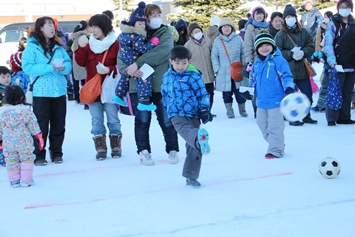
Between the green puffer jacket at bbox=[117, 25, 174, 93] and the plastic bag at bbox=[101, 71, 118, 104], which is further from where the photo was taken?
the plastic bag at bbox=[101, 71, 118, 104]

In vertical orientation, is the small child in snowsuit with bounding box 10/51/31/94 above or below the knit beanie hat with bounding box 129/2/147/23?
below

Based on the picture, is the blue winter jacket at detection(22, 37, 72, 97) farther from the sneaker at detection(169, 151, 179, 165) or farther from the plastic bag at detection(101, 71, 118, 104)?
the sneaker at detection(169, 151, 179, 165)

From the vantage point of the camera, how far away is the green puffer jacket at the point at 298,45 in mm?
8961

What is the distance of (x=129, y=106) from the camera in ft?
22.7

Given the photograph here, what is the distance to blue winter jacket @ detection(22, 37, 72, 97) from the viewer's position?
6891 mm

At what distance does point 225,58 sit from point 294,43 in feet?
5.36

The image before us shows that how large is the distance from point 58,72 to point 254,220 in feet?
12.1

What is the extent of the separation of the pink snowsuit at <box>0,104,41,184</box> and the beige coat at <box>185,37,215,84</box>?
194 inches

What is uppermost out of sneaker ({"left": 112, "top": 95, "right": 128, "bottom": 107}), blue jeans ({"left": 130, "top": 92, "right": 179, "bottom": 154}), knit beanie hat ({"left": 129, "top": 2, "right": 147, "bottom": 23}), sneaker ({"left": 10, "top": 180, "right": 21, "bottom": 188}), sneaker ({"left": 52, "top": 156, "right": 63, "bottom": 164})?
knit beanie hat ({"left": 129, "top": 2, "right": 147, "bottom": 23})

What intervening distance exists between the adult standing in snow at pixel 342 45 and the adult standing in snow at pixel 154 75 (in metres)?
3.22

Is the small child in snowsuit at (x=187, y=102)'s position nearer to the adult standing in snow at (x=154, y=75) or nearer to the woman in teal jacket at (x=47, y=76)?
the adult standing in snow at (x=154, y=75)

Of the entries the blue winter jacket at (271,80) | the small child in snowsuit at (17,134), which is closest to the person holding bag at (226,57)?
the blue winter jacket at (271,80)

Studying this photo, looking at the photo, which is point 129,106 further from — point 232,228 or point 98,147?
point 232,228

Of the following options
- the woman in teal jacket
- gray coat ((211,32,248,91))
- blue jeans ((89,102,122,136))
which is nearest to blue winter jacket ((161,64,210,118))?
blue jeans ((89,102,122,136))
